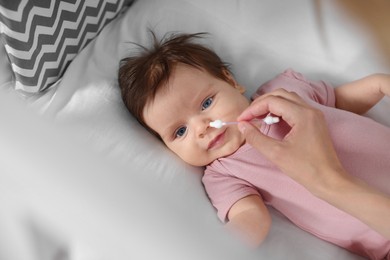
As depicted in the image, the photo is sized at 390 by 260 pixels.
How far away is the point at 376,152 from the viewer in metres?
0.93

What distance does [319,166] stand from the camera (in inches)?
29.3

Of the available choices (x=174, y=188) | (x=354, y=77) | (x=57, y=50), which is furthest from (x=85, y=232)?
(x=354, y=77)

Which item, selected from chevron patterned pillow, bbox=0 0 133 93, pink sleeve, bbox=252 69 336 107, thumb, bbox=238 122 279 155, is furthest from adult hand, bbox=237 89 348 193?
chevron patterned pillow, bbox=0 0 133 93

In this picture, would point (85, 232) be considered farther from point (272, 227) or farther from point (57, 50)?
point (57, 50)

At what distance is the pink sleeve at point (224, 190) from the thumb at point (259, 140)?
0.19 m

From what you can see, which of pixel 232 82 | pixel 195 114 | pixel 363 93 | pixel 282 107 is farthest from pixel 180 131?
pixel 363 93

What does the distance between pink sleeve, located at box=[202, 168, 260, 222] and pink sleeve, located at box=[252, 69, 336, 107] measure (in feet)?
0.68

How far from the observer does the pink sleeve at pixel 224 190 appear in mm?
949

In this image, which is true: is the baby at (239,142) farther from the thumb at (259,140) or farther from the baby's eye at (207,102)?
the thumb at (259,140)

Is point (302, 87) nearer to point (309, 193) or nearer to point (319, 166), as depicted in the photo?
point (309, 193)

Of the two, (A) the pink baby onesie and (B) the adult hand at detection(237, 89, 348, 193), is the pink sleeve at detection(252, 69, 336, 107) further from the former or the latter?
(B) the adult hand at detection(237, 89, 348, 193)

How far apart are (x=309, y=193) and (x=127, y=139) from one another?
0.38 meters

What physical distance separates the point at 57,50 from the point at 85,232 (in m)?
0.52

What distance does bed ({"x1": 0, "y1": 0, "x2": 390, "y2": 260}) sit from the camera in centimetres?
73
